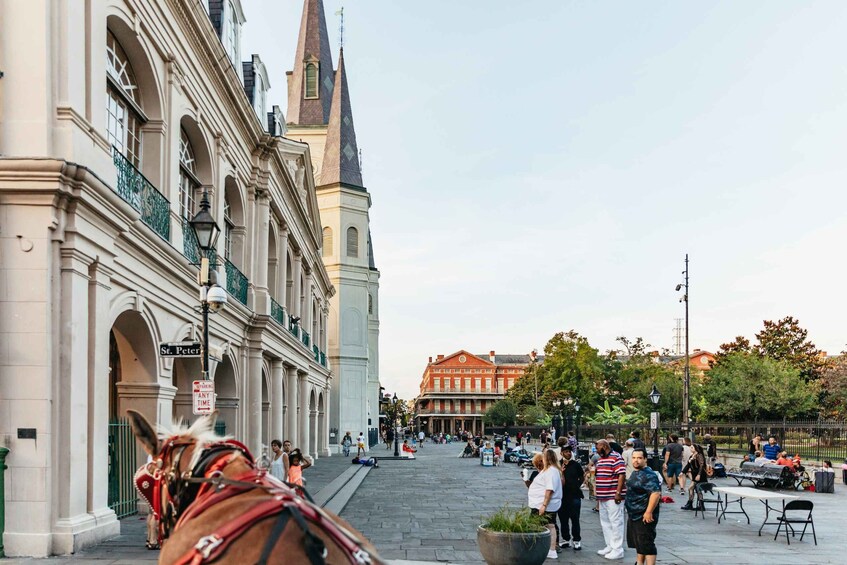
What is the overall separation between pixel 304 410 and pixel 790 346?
50.3m

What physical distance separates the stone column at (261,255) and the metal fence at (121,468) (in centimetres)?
964

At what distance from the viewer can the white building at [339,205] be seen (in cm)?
5566

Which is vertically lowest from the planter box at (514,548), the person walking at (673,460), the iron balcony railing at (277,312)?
the person walking at (673,460)

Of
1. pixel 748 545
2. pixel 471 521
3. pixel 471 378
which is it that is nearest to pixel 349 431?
pixel 471 521

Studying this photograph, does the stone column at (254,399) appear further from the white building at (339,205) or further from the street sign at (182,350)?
the white building at (339,205)

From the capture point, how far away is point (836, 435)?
38.8 metres

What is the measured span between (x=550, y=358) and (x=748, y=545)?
238 ft

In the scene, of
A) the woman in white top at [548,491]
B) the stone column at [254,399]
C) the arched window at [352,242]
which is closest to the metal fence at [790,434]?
the stone column at [254,399]

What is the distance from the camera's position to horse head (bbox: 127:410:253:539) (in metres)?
3.52

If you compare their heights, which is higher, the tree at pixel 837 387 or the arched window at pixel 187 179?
the arched window at pixel 187 179

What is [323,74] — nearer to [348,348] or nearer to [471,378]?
[348,348]

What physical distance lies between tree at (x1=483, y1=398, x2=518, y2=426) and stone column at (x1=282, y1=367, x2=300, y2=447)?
71.4 meters

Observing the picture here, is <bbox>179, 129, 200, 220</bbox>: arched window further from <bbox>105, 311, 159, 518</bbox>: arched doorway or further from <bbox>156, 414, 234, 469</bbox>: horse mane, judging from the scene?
<bbox>156, 414, 234, 469</bbox>: horse mane

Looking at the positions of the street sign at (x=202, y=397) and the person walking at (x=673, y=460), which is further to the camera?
the person walking at (x=673, y=460)
